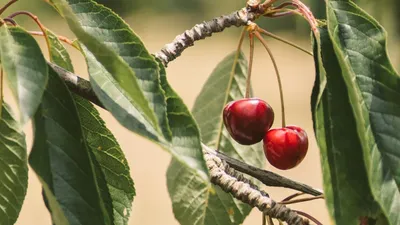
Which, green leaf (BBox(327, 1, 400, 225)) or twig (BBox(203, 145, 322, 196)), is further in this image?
twig (BBox(203, 145, 322, 196))

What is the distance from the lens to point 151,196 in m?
7.35

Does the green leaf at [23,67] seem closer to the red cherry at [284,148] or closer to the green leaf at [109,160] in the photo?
the green leaf at [109,160]

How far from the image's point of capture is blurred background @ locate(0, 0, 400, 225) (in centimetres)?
676

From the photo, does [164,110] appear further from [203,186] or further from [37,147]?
[203,186]

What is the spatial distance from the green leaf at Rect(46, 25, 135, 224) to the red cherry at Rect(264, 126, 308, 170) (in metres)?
0.20

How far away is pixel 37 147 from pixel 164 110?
0.09 meters

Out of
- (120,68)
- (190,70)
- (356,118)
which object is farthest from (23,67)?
(190,70)

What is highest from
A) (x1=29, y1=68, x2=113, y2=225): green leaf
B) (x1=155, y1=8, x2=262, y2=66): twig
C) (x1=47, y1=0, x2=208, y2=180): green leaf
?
(x1=155, y1=8, x2=262, y2=66): twig

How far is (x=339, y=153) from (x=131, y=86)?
0.58 ft

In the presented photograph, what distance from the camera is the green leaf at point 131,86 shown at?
507 mm

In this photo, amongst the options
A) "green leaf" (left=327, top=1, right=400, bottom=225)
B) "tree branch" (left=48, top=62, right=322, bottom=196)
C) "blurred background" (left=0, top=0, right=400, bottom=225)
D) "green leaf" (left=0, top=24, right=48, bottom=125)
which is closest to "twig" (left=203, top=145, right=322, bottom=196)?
"tree branch" (left=48, top=62, right=322, bottom=196)

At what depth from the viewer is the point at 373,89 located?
63cm

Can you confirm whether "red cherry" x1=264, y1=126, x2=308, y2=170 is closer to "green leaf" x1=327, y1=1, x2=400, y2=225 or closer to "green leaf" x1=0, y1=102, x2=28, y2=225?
"green leaf" x1=327, y1=1, x2=400, y2=225

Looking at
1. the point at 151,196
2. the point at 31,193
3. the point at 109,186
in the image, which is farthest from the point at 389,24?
the point at 109,186
